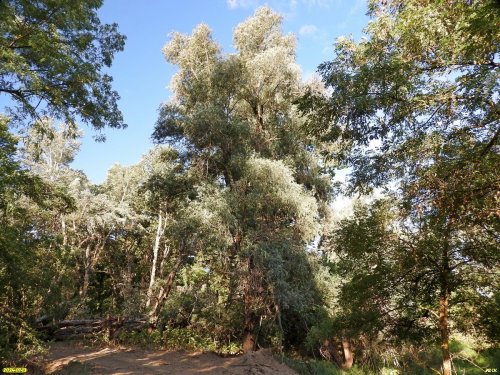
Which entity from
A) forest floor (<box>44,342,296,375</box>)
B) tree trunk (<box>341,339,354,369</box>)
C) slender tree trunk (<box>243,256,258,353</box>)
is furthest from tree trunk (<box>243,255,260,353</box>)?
tree trunk (<box>341,339,354,369</box>)

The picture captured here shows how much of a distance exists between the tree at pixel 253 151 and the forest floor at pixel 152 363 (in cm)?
202

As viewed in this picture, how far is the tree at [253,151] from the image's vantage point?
1237cm

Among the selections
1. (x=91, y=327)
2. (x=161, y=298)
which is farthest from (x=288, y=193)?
(x=91, y=327)

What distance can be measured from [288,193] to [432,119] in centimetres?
708

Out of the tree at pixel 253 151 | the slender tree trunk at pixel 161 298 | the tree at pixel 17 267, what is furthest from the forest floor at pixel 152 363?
the slender tree trunk at pixel 161 298

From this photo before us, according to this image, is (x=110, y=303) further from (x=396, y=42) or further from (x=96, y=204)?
(x=396, y=42)

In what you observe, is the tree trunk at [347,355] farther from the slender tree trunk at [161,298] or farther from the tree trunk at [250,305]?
the slender tree trunk at [161,298]

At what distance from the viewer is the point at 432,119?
234 inches

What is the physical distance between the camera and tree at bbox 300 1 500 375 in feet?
14.7

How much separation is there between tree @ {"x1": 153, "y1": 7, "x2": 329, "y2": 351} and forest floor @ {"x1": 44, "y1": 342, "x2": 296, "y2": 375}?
202 cm

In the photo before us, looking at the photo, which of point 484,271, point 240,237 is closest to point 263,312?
point 240,237

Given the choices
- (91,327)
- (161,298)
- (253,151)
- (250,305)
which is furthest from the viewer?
(161,298)

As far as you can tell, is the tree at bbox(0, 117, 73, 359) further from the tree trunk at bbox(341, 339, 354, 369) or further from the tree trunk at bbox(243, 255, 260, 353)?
the tree trunk at bbox(341, 339, 354, 369)

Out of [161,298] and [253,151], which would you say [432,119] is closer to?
[253,151]
